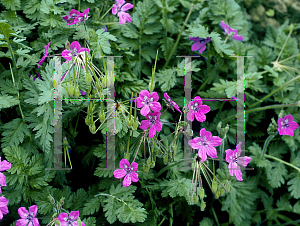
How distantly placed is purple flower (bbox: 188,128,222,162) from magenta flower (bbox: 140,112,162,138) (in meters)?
0.17

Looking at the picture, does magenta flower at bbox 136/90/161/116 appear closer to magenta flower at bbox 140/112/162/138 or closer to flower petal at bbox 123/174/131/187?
magenta flower at bbox 140/112/162/138

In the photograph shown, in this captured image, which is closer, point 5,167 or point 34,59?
point 5,167

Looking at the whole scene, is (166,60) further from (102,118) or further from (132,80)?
(102,118)

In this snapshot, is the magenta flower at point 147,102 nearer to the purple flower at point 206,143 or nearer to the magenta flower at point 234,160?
the purple flower at point 206,143

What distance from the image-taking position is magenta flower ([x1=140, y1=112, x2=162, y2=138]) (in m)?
1.42

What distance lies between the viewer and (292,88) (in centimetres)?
247

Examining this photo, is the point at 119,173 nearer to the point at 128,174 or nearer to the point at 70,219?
the point at 128,174

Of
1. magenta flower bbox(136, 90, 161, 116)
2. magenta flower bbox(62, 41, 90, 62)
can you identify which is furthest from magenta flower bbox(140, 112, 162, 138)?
magenta flower bbox(62, 41, 90, 62)

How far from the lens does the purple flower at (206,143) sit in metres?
1.38

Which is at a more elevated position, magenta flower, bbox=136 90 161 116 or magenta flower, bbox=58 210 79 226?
magenta flower, bbox=136 90 161 116

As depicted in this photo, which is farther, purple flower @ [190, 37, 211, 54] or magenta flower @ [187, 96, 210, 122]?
Answer: purple flower @ [190, 37, 211, 54]

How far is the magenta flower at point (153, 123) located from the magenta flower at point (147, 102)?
0.17ft

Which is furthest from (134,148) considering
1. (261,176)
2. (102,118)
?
(261,176)

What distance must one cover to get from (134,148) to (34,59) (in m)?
0.80
